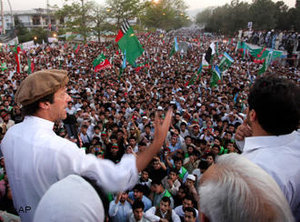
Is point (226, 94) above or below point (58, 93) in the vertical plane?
below

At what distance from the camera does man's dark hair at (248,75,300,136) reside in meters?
1.11

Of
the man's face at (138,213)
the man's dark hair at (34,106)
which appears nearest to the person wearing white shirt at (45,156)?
the man's dark hair at (34,106)

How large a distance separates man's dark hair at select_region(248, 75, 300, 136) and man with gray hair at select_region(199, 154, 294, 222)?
1.70ft

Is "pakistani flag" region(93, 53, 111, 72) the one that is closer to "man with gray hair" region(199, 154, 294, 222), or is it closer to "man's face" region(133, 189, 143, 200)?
"man's face" region(133, 189, 143, 200)

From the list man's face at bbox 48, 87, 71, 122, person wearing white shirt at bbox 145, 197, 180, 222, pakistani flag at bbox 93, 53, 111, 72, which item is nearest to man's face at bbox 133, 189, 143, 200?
person wearing white shirt at bbox 145, 197, 180, 222

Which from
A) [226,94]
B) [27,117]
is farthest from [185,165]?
[226,94]

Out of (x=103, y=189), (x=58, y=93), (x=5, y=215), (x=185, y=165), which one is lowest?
(x=185, y=165)

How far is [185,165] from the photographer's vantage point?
4594 mm

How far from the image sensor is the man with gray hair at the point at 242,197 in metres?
0.63

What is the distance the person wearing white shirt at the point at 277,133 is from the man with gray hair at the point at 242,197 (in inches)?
15.9

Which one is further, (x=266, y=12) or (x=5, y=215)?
(x=266, y=12)

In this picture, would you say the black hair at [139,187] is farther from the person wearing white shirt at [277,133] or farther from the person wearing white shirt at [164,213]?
the person wearing white shirt at [277,133]

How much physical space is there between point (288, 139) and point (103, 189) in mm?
970

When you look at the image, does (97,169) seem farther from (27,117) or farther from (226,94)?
(226,94)
